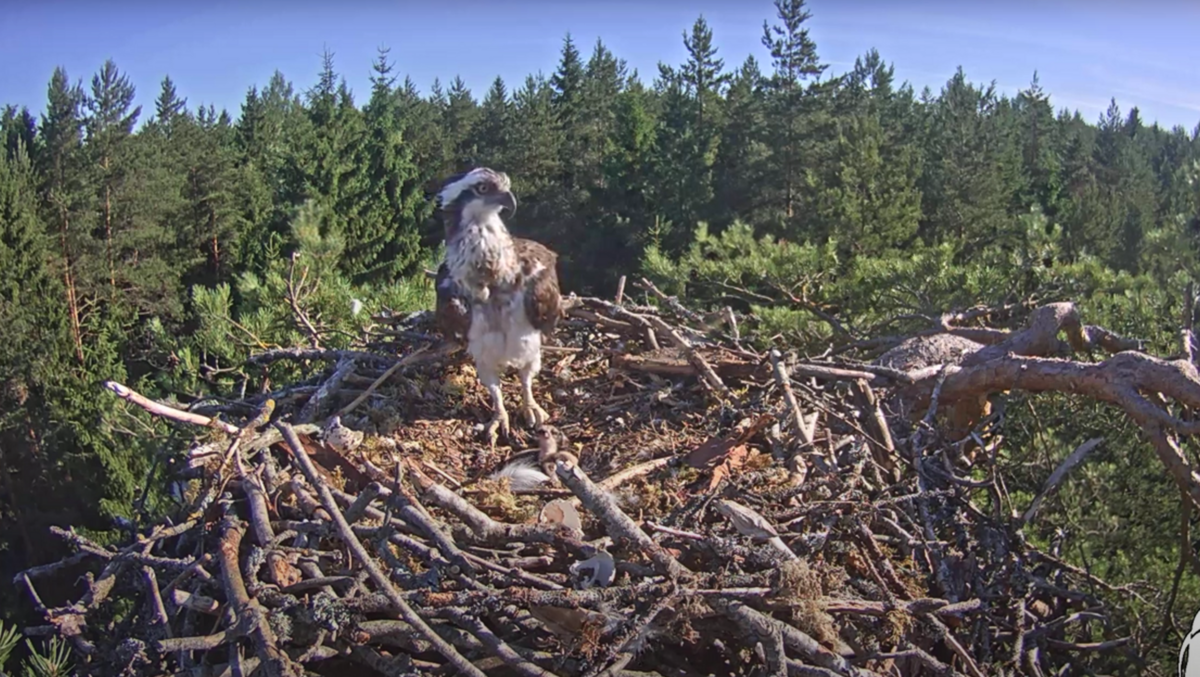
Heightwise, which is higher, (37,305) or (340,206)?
(340,206)

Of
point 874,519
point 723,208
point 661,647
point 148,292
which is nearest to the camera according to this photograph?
point 661,647

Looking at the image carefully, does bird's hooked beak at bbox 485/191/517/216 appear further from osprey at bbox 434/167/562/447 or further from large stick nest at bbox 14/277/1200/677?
large stick nest at bbox 14/277/1200/677

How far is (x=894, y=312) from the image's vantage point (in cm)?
730

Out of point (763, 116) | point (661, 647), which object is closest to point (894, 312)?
point (661, 647)

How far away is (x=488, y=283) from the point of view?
456 cm

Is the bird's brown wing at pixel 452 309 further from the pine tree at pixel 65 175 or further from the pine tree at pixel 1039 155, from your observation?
the pine tree at pixel 1039 155

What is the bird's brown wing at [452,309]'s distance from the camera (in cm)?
456

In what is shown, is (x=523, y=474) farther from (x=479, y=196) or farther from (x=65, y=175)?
(x=65, y=175)

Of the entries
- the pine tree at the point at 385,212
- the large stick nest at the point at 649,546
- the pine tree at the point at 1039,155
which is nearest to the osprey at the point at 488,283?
the large stick nest at the point at 649,546

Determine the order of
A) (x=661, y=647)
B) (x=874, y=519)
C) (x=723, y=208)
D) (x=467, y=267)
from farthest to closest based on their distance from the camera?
(x=723, y=208)
(x=467, y=267)
(x=874, y=519)
(x=661, y=647)

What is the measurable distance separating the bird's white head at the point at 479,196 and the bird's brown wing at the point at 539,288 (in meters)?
0.26

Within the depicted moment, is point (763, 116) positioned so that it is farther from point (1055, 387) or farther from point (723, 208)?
point (1055, 387)

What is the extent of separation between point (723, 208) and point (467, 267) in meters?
23.2

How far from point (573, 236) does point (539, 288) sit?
75.8 feet
